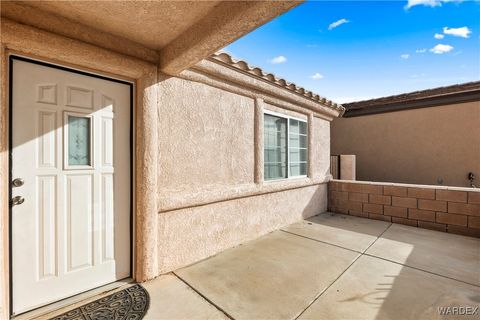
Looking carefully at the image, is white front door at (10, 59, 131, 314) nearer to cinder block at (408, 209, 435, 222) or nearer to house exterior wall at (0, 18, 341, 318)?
house exterior wall at (0, 18, 341, 318)

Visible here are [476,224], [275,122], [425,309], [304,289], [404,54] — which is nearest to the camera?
[425,309]

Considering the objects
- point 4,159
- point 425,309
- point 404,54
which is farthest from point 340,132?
point 4,159

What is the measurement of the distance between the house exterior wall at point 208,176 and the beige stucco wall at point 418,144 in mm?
6679

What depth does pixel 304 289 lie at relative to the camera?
2.58 metres

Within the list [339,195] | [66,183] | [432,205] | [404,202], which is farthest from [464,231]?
[66,183]

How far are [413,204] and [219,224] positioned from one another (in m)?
4.72

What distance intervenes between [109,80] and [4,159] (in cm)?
130

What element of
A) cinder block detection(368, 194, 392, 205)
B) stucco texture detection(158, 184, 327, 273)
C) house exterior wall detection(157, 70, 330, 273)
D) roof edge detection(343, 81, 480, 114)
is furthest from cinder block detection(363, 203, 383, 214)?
roof edge detection(343, 81, 480, 114)

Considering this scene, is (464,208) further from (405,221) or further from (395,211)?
(395,211)

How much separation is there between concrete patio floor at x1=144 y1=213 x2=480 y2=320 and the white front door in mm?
797

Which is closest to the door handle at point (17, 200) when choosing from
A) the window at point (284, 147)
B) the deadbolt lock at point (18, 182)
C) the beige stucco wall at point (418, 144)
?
the deadbolt lock at point (18, 182)

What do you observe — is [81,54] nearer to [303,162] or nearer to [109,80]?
[109,80]

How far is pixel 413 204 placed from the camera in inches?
199

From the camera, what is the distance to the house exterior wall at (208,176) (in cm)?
295
